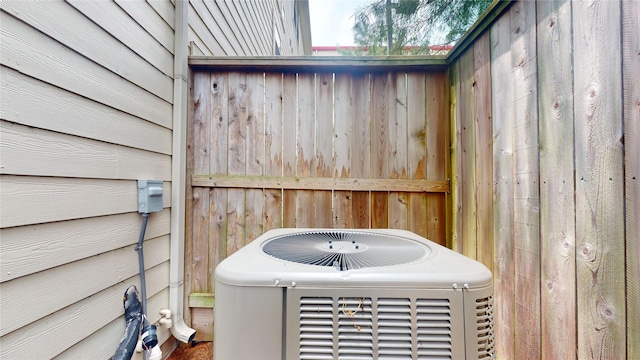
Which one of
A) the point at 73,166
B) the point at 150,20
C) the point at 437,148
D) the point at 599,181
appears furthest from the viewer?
the point at 437,148

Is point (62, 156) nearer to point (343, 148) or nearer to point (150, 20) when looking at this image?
point (150, 20)

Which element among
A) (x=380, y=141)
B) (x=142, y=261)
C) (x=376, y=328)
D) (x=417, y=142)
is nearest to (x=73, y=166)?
(x=142, y=261)

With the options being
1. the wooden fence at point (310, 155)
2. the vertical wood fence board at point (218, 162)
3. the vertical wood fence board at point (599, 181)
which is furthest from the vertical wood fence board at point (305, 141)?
the vertical wood fence board at point (599, 181)

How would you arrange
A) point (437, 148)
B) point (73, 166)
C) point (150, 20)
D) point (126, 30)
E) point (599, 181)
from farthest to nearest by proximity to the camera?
point (437, 148) → point (150, 20) → point (126, 30) → point (73, 166) → point (599, 181)

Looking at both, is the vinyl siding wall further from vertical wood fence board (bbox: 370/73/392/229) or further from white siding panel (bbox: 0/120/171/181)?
vertical wood fence board (bbox: 370/73/392/229)

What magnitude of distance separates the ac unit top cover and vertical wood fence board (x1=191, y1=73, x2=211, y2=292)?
3.21ft

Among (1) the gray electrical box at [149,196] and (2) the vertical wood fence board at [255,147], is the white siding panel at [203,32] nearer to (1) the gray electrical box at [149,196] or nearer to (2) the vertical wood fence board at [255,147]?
(2) the vertical wood fence board at [255,147]

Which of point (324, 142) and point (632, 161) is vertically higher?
point (324, 142)

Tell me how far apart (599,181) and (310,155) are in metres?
1.39

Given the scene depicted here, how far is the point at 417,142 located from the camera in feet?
5.84

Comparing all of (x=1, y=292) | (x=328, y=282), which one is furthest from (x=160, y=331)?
(x=328, y=282)

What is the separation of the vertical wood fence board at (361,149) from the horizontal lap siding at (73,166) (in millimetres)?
1256

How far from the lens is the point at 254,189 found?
5.89 ft

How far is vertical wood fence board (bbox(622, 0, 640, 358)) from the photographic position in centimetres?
69
